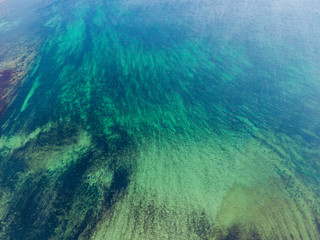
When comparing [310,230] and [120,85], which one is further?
[120,85]

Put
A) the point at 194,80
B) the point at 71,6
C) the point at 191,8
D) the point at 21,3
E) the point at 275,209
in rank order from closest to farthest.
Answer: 1. the point at 275,209
2. the point at 194,80
3. the point at 191,8
4. the point at 71,6
5. the point at 21,3

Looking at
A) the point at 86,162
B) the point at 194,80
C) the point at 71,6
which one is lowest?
the point at 86,162

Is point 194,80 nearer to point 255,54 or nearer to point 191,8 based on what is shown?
point 255,54

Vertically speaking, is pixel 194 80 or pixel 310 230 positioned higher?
pixel 194 80

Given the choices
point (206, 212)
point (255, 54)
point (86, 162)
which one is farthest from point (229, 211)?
point (255, 54)

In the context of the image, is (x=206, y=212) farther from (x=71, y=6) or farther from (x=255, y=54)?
(x=71, y=6)

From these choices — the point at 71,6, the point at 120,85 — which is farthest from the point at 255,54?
the point at 71,6

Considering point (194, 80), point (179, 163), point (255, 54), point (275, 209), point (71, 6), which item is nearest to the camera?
point (275, 209)
